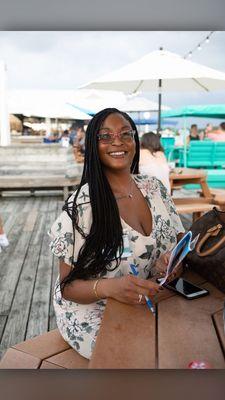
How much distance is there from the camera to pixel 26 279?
3336mm

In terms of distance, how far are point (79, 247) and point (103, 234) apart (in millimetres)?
96

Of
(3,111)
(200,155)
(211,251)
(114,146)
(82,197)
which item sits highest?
(3,111)

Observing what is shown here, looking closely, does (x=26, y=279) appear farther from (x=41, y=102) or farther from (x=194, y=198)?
(x=41, y=102)

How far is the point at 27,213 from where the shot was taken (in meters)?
6.11

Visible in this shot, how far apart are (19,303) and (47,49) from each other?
70.3 inches

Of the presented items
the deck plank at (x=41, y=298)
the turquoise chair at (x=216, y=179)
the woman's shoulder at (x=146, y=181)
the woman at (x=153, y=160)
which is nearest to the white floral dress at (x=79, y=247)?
the woman's shoulder at (x=146, y=181)

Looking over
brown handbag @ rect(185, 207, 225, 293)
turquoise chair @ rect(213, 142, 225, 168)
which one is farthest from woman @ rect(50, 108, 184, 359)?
turquoise chair @ rect(213, 142, 225, 168)

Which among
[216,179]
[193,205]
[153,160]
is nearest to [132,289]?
[153,160]

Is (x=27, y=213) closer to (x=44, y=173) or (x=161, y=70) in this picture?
(x=44, y=173)

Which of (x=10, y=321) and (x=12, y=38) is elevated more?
(x=12, y=38)

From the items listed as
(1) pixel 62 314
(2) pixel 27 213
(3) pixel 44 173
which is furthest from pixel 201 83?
(1) pixel 62 314

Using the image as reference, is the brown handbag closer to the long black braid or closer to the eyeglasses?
the long black braid

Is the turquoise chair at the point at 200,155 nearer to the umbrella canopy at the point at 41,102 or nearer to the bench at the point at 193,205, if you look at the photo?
the umbrella canopy at the point at 41,102

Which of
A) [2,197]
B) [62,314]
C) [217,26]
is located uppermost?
[217,26]
